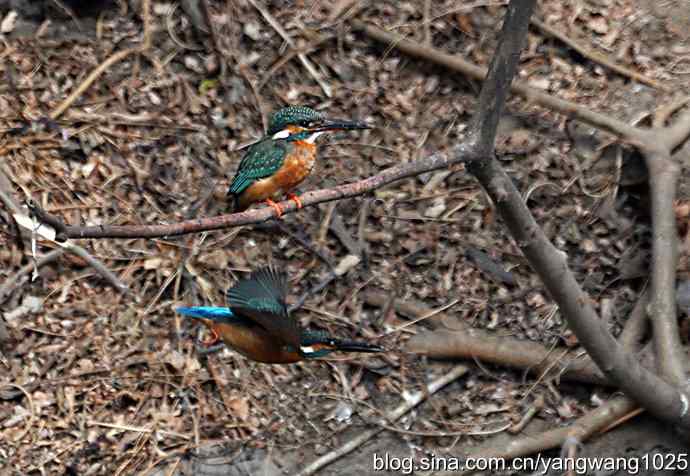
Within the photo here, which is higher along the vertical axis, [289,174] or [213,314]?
[289,174]

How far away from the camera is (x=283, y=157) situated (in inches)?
168

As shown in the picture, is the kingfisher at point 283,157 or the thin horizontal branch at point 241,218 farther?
the kingfisher at point 283,157

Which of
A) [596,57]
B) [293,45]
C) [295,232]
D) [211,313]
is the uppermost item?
[596,57]

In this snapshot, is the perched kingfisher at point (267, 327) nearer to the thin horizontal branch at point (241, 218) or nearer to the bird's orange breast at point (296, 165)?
the bird's orange breast at point (296, 165)

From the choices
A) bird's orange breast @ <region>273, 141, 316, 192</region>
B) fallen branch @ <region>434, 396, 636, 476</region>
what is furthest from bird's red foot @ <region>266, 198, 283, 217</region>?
fallen branch @ <region>434, 396, 636, 476</region>

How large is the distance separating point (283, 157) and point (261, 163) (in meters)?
0.11

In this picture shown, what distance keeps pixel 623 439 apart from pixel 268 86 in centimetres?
286

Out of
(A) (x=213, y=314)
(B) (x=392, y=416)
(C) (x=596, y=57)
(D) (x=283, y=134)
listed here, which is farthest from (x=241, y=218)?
(C) (x=596, y=57)

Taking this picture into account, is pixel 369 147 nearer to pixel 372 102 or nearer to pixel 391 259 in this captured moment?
pixel 372 102

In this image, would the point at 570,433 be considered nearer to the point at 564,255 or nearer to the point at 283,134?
the point at 564,255

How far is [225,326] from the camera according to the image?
4.14 meters

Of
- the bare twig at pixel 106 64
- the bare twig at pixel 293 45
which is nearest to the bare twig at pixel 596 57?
the bare twig at pixel 293 45

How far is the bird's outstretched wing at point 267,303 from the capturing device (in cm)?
375

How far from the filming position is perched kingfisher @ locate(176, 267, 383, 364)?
12.4 ft
